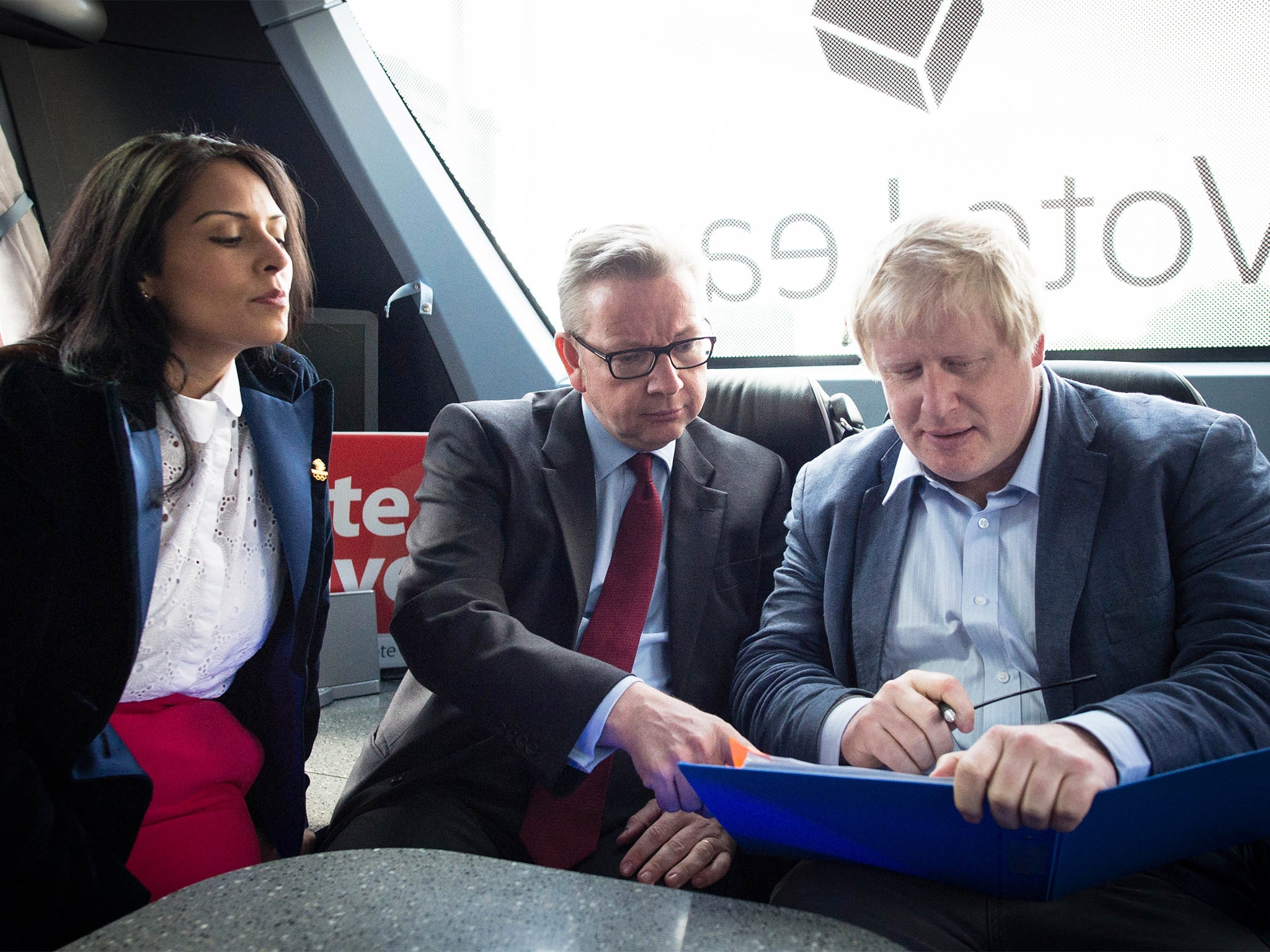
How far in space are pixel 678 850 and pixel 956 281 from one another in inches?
35.2

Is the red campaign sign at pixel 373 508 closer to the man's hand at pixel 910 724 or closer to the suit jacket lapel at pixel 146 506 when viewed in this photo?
the suit jacket lapel at pixel 146 506

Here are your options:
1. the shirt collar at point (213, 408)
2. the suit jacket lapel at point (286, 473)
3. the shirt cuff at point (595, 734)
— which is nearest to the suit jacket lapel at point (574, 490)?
the shirt cuff at point (595, 734)

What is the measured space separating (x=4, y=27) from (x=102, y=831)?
3.88 metres

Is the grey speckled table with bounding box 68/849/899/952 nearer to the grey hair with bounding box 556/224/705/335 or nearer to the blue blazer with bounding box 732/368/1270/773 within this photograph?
the blue blazer with bounding box 732/368/1270/773

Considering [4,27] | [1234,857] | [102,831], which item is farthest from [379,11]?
[1234,857]

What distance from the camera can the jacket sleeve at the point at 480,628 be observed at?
125cm

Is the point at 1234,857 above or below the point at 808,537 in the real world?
below

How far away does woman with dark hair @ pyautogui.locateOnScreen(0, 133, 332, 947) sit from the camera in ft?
3.80

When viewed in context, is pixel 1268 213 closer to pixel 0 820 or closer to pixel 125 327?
pixel 125 327

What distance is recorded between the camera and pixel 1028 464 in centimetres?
129

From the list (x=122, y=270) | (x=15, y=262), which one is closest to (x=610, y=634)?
(x=122, y=270)

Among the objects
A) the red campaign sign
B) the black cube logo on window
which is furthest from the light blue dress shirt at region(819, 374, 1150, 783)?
the red campaign sign

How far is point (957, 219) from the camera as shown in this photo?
4.26 ft

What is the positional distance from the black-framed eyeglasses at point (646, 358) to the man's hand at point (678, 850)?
0.72 meters
